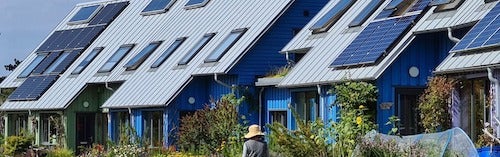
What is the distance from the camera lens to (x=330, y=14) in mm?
34000

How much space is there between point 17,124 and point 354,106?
2368 cm

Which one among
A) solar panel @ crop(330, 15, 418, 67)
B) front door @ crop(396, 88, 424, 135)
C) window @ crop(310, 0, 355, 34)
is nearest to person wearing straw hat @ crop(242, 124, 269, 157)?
solar panel @ crop(330, 15, 418, 67)

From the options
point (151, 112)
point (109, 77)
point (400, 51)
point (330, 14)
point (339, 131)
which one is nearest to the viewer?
point (339, 131)

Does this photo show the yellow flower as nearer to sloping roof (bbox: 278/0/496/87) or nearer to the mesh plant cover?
the mesh plant cover

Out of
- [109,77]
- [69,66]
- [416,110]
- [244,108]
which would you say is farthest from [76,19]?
[416,110]

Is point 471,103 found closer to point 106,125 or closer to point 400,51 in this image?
point 400,51

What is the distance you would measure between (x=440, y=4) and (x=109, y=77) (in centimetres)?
1663

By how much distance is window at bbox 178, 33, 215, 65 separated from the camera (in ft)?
125

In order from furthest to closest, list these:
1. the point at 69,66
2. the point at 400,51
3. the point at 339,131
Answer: the point at 69,66
the point at 400,51
the point at 339,131

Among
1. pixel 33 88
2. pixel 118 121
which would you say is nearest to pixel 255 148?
pixel 118 121

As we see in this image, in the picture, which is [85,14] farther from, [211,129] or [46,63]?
[211,129]

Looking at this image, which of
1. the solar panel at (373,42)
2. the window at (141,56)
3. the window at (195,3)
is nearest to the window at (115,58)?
the window at (141,56)

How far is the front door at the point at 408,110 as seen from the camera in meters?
28.6

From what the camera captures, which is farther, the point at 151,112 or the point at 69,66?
the point at 69,66
